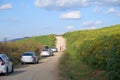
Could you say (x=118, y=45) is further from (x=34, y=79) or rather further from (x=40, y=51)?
(x=40, y=51)

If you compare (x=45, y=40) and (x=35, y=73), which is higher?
(x=45, y=40)

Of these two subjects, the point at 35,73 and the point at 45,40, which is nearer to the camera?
the point at 35,73

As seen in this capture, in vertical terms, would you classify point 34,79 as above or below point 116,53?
below

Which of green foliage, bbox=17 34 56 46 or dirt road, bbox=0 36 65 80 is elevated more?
green foliage, bbox=17 34 56 46

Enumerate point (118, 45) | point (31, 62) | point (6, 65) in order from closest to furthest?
point (118, 45), point (6, 65), point (31, 62)

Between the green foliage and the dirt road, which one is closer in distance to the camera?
the dirt road

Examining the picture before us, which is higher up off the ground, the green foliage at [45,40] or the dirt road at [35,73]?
the green foliage at [45,40]

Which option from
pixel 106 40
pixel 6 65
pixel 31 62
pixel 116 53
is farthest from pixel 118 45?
pixel 31 62

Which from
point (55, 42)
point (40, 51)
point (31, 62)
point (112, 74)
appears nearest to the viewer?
point (112, 74)

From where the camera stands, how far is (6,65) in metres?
29.6

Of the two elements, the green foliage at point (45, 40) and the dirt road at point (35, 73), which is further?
the green foliage at point (45, 40)

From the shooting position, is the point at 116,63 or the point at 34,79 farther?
the point at 34,79

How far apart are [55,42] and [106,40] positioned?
102001 mm

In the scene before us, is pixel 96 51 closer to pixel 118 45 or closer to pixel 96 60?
Answer: pixel 96 60
